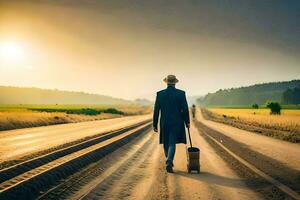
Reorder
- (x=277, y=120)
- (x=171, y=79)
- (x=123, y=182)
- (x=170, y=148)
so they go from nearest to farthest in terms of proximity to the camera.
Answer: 1. (x=123, y=182)
2. (x=170, y=148)
3. (x=171, y=79)
4. (x=277, y=120)

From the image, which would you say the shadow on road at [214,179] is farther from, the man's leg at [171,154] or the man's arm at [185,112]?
the man's arm at [185,112]

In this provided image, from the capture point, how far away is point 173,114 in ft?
37.0

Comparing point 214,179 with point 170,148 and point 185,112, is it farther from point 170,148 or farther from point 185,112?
point 185,112

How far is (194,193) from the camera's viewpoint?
778 cm

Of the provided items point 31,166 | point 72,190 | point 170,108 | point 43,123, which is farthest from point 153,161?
point 43,123

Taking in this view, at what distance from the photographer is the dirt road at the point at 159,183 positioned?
7656 millimetres

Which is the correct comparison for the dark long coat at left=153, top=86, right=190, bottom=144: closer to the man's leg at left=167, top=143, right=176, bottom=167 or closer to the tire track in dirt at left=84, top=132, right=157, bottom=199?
the man's leg at left=167, top=143, right=176, bottom=167

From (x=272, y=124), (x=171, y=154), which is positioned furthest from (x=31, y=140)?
(x=272, y=124)

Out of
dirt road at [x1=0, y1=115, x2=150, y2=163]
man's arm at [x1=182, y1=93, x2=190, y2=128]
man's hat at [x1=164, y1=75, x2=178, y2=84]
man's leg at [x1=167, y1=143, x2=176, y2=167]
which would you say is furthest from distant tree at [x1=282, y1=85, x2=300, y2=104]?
man's leg at [x1=167, y1=143, x2=176, y2=167]

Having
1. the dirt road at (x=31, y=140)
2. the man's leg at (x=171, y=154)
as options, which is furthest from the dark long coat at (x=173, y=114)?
the dirt road at (x=31, y=140)

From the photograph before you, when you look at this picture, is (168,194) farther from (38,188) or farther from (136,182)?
(38,188)

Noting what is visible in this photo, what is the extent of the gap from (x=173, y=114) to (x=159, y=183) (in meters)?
2.90

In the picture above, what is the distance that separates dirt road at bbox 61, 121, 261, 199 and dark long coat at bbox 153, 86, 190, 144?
935mm

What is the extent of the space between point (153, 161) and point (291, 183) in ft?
15.7
